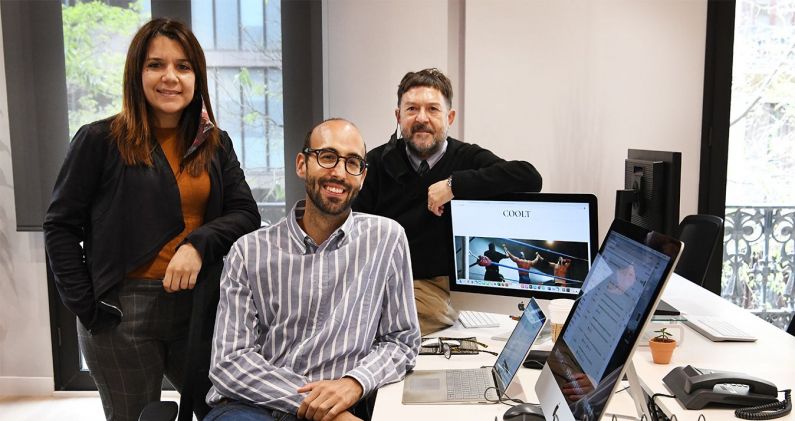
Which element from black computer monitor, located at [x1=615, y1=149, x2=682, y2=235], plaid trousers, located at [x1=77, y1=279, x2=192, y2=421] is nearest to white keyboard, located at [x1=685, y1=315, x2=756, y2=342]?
black computer monitor, located at [x1=615, y1=149, x2=682, y2=235]

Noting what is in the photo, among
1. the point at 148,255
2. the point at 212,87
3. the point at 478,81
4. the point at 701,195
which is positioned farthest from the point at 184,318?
the point at 701,195

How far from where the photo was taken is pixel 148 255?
1921mm

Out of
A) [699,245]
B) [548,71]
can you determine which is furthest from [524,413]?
[548,71]

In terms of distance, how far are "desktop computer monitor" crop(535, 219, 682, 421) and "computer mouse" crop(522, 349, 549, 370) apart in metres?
0.44

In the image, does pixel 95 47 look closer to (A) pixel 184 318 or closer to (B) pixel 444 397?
(A) pixel 184 318

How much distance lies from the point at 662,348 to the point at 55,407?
3270 mm

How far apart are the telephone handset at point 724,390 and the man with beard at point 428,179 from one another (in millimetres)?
870

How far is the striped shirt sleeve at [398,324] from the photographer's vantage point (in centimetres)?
169

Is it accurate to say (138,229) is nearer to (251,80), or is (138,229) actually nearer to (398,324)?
(398,324)

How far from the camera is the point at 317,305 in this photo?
1721 mm

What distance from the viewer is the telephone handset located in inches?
55.5

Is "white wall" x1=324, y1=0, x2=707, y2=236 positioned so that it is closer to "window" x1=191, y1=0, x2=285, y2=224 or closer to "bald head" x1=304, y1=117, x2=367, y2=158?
"window" x1=191, y1=0, x2=285, y2=224

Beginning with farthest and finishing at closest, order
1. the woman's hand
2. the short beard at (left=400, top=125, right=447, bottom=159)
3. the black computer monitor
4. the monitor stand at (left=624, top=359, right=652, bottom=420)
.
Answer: the short beard at (left=400, top=125, right=447, bottom=159)
the black computer monitor
the woman's hand
the monitor stand at (left=624, top=359, right=652, bottom=420)

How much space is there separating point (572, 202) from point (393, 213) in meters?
0.73
